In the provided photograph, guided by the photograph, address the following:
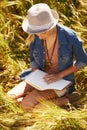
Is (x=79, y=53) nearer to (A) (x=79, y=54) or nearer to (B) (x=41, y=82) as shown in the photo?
(A) (x=79, y=54)

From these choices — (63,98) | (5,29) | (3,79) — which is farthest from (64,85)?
(5,29)

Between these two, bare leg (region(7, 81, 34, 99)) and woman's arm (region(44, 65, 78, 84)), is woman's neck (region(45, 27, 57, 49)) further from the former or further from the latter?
bare leg (region(7, 81, 34, 99))

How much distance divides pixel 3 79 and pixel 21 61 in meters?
0.19

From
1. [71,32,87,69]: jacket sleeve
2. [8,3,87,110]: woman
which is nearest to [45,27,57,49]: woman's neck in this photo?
[8,3,87,110]: woman

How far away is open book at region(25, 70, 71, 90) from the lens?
7.32 feet

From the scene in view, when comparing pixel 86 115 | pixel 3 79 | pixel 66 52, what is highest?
pixel 66 52

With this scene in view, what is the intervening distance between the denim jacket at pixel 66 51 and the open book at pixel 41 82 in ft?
0.23

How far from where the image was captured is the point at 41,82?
2.27 metres

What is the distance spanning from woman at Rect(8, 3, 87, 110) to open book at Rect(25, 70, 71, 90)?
3cm

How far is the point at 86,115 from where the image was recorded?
2.00 meters

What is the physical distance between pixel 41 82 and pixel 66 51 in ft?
0.73

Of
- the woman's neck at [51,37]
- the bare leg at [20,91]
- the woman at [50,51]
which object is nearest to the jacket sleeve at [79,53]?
the woman at [50,51]

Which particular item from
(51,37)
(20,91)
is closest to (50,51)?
(51,37)

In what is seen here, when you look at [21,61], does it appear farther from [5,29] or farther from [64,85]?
[64,85]
